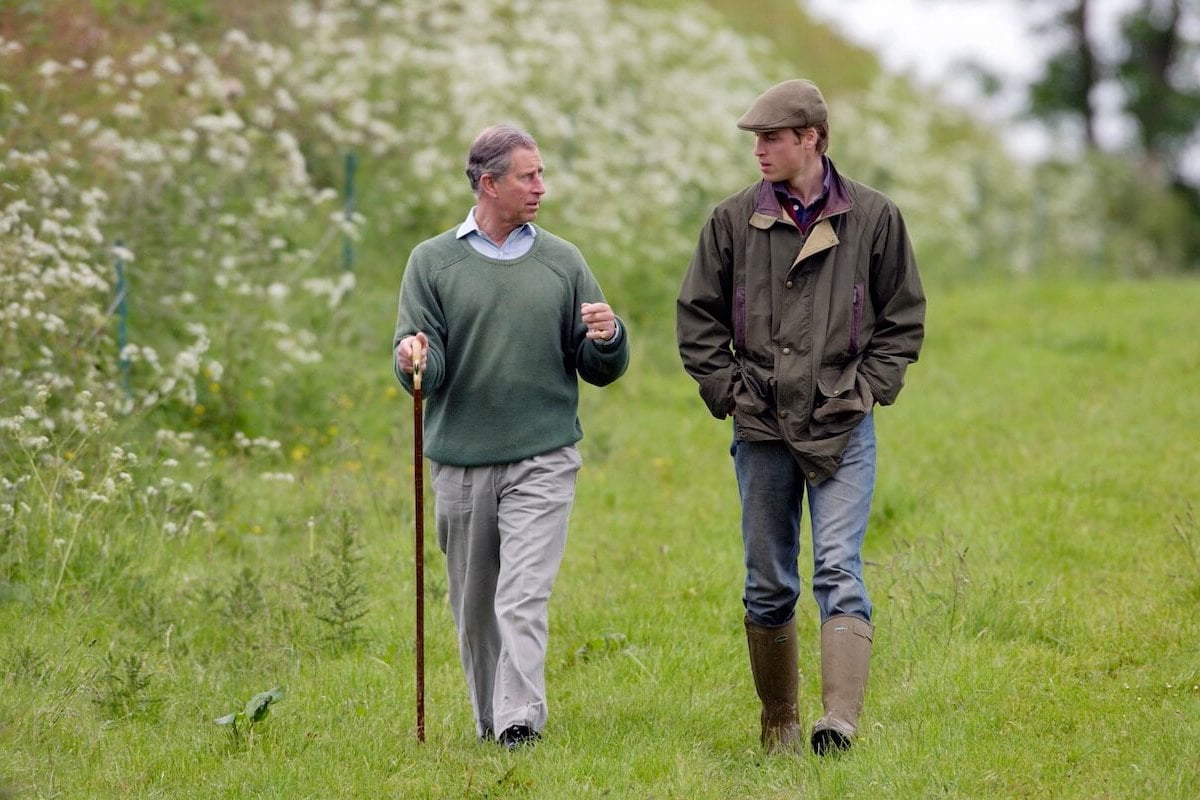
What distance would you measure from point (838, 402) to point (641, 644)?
1891 millimetres

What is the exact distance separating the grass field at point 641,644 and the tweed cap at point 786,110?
2.04m

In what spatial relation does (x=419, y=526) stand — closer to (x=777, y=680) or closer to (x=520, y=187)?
(x=520, y=187)

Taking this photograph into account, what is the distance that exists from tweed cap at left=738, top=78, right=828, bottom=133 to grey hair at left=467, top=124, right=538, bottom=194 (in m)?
0.74

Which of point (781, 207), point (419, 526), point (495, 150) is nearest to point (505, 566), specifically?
point (419, 526)

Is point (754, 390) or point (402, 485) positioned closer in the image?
point (754, 390)

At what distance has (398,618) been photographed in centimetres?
688

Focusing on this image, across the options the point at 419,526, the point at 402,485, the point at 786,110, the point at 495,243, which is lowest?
the point at 402,485

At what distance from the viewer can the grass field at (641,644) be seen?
5.09 metres

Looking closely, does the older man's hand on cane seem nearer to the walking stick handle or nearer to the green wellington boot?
the walking stick handle

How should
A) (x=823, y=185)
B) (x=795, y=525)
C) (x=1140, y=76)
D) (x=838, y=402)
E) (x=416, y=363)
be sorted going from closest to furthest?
(x=416, y=363)
(x=838, y=402)
(x=823, y=185)
(x=795, y=525)
(x=1140, y=76)

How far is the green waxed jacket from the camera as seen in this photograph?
5180mm

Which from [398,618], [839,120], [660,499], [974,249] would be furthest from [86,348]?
[974,249]

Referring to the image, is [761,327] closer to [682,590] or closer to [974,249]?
[682,590]

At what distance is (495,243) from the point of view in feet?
17.8
